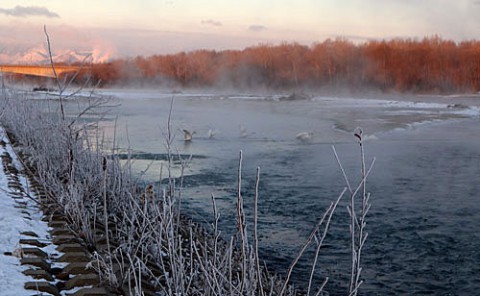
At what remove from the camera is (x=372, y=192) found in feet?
28.1

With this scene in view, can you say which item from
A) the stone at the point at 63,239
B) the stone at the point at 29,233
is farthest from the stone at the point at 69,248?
the stone at the point at 29,233

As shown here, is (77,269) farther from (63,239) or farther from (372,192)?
(372,192)

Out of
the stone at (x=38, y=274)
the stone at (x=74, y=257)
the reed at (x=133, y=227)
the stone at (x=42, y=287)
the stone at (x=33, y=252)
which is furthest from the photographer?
the stone at (x=74, y=257)

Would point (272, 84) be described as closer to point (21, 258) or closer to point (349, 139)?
point (349, 139)

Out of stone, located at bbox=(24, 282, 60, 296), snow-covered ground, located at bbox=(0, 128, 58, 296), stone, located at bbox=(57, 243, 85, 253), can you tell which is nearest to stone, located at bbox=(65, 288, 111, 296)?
stone, located at bbox=(24, 282, 60, 296)

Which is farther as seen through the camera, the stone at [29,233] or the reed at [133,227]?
the stone at [29,233]

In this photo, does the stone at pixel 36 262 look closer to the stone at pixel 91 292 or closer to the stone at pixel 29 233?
the stone at pixel 91 292

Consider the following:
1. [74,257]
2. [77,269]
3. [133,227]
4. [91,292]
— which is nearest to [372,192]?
[133,227]

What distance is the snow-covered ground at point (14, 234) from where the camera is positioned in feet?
11.5

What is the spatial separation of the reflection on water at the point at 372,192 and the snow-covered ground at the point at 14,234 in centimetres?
128

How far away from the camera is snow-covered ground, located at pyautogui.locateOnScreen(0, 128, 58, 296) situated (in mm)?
3490

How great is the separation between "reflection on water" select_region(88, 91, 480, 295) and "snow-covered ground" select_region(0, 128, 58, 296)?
50.4 inches

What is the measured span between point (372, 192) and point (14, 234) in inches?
213

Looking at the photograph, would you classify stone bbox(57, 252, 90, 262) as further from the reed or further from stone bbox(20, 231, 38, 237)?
stone bbox(20, 231, 38, 237)
